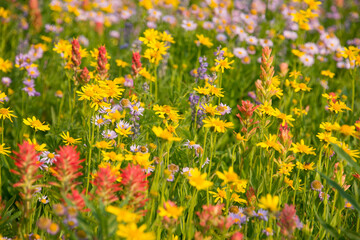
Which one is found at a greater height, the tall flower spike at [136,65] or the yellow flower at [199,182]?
the tall flower spike at [136,65]

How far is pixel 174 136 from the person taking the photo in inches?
112

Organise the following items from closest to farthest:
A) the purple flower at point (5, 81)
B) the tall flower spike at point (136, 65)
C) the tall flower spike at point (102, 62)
A: the tall flower spike at point (102, 62)
the tall flower spike at point (136, 65)
the purple flower at point (5, 81)

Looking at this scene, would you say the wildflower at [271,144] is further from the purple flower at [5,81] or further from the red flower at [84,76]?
the purple flower at [5,81]

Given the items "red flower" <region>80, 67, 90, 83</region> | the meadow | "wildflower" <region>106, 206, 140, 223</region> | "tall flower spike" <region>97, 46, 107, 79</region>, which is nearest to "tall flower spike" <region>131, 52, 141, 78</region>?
the meadow

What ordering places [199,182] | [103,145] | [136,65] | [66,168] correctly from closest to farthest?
[66,168], [199,182], [103,145], [136,65]

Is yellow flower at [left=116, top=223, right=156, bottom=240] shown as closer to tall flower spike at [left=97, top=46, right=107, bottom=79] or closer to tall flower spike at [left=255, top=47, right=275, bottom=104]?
tall flower spike at [left=255, top=47, right=275, bottom=104]

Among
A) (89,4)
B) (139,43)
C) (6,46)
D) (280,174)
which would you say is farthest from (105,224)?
(89,4)

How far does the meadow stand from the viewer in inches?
73.1

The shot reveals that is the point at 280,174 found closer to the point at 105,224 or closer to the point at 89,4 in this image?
the point at 105,224

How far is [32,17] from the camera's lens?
511 cm

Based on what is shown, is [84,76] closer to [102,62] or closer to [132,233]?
[102,62]

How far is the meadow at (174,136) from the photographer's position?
1857 mm

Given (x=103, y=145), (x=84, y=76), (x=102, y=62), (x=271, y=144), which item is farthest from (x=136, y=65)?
(x=271, y=144)

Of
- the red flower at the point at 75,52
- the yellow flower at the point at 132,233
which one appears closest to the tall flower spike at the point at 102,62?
the red flower at the point at 75,52
